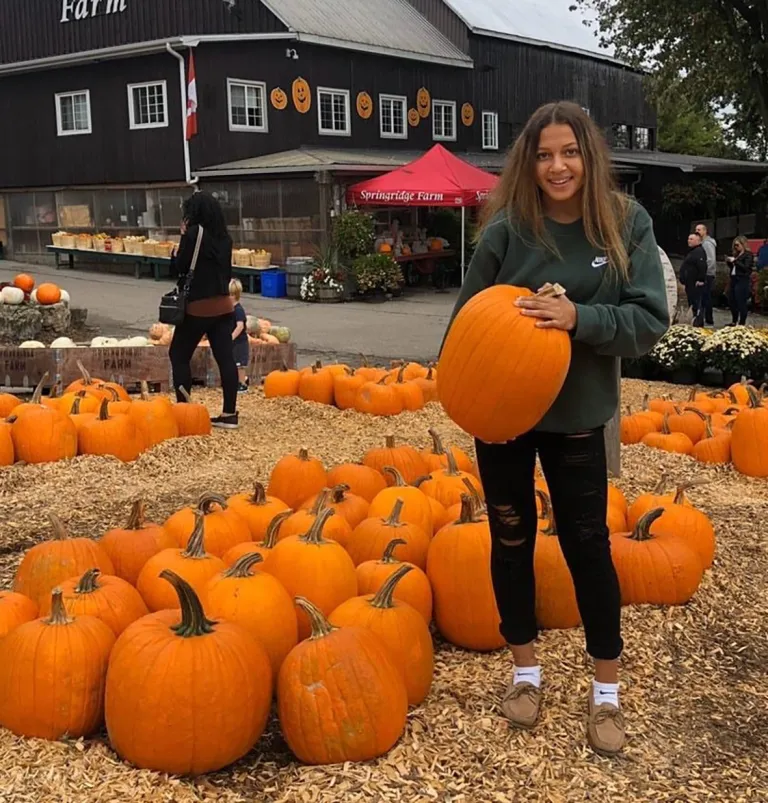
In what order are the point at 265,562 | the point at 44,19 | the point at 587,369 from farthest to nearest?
the point at 44,19
the point at 265,562
the point at 587,369

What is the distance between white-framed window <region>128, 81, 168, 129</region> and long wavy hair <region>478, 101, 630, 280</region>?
865 inches

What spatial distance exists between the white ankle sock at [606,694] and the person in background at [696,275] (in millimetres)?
13134

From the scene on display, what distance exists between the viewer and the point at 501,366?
2418mm

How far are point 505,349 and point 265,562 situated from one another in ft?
3.72

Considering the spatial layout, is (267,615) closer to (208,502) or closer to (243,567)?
(243,567)

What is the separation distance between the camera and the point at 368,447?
622 cm

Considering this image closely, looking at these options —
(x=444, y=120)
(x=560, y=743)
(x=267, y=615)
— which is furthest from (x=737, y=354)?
(x=444, y=120)

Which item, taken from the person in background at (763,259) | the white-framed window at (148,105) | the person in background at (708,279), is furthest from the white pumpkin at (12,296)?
the person in background at (763,259)

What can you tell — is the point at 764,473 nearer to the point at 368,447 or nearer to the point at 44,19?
the point at 368,447

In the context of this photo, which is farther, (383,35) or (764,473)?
(383,35)

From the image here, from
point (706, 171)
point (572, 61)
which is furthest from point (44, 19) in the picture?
point (706, 171)

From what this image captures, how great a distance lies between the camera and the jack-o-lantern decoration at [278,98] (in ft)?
73.8

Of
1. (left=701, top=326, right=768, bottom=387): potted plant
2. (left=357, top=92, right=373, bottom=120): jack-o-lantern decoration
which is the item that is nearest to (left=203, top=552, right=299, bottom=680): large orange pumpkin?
(left=701, top=326, right=768, bottom=387): potted plant

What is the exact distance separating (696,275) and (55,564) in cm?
1387
